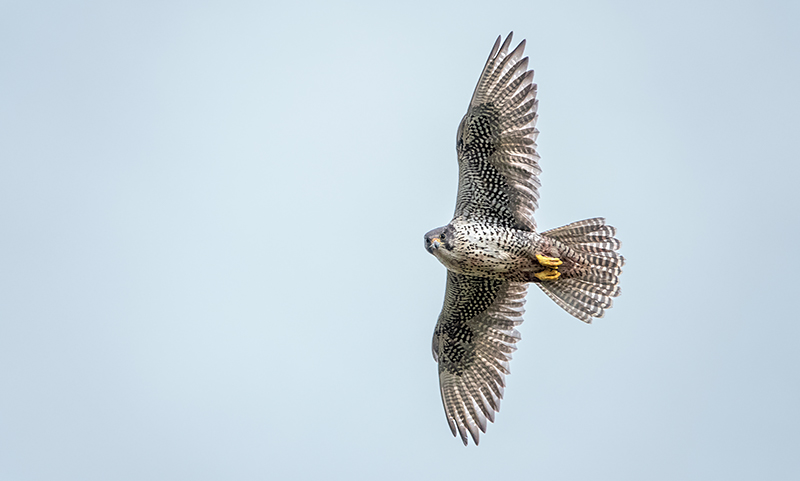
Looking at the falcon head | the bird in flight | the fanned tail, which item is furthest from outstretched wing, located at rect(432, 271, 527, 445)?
the falcon head

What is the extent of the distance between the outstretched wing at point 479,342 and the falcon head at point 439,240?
1198 millimetres

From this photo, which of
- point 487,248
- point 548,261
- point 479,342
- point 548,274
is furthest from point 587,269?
point 479,342

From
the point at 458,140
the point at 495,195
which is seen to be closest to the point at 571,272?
the point at 495,195

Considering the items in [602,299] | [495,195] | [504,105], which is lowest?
[602,299]

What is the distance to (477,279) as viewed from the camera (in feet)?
46.0

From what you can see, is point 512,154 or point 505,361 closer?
point 512,154

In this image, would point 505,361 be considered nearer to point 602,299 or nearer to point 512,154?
point 602,299

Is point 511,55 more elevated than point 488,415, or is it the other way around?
point 511,55

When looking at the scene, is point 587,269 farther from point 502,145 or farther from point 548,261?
point 502,145

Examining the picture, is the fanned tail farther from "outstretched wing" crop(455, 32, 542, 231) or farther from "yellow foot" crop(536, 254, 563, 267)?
"outstretched wing" crop(455, 32, 542, 231)

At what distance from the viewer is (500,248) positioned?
13.2 m

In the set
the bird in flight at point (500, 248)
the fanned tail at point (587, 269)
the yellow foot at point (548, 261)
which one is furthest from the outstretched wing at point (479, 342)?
the yellow foot at point (548, 261)

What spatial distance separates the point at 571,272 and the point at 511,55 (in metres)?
2.99

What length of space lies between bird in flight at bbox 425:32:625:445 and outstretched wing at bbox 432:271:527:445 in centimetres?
1
